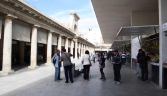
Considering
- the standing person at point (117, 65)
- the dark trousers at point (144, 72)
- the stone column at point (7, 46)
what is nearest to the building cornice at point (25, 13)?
the stone column at point (7, 46)

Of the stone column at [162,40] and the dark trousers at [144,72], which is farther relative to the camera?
the dark trousers at [144,72]

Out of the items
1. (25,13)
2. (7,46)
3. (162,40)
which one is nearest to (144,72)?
(162,40)

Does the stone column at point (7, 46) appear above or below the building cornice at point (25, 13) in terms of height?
below

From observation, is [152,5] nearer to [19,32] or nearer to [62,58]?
[62,58]

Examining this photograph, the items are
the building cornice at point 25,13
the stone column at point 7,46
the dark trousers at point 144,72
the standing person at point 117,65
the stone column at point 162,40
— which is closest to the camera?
the stone column at point 162,40

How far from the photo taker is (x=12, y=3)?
12.0 meters

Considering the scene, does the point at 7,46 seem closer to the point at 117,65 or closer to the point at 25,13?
the point at 25,13

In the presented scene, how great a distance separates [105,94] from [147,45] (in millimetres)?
6960

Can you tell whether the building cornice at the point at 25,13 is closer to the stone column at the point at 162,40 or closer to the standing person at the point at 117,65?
the standing person at the point at 117,65

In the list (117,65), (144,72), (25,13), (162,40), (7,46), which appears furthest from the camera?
(25,13)

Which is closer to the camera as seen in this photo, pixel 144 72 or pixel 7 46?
pixel 144 72

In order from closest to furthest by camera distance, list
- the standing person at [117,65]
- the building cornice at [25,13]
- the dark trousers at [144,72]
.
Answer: the standing person at [117,65] → the dark trousers at [144,72] → the building cornice at [25,13]

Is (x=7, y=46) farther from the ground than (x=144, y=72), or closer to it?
farther from the ground

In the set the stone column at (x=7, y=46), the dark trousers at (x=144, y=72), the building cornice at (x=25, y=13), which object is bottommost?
the dark trousers at (x=144, y=72)
